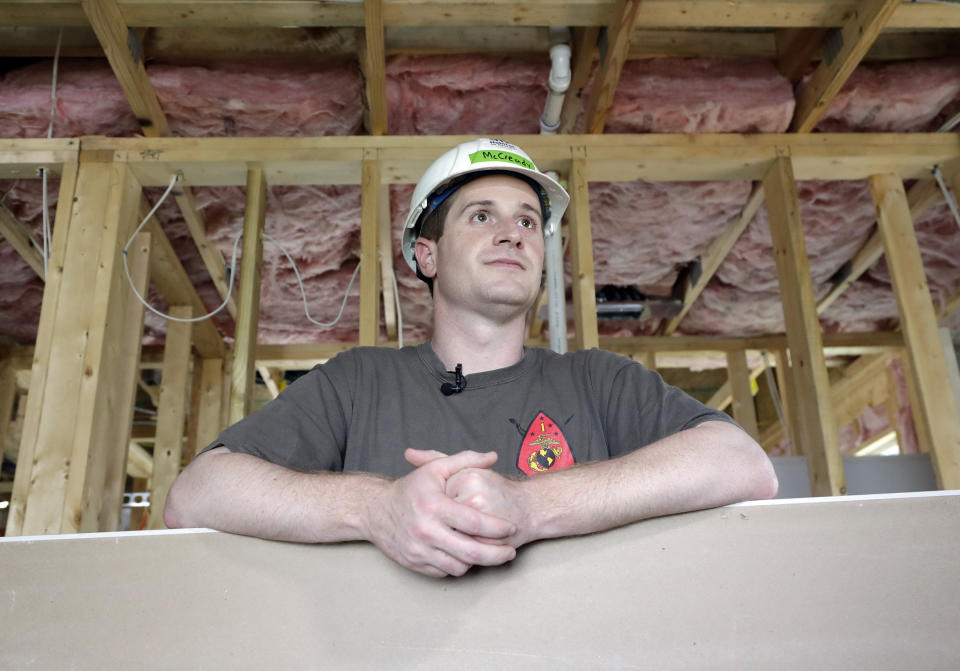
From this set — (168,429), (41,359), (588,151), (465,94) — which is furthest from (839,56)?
(168,429)

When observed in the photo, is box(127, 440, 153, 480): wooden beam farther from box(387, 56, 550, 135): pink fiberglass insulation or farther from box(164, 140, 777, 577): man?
box(164, 140, 777, 577): man

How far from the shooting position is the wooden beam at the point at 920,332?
2.62 metres

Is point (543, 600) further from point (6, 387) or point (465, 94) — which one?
point (6, 387)

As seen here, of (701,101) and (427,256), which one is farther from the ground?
(701,101)

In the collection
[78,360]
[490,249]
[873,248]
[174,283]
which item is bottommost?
[490,249]

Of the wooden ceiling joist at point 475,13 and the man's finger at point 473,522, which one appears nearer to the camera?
the man's finger at point 473,522

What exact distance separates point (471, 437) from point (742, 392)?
13.2 feet

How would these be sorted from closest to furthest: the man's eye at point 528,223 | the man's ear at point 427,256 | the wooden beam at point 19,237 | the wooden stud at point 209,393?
the man's eye at point 528,223
the man's ear at point 427,256
the wooden beam at point 19,237
the wooden stud at point 209,393

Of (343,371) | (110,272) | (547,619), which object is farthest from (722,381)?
(547,619)

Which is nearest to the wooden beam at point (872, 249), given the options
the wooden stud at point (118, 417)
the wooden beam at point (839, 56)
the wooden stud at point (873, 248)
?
the wooden stud at point (873, 248)

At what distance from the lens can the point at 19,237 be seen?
11.7ft

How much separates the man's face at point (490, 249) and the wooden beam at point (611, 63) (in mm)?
977

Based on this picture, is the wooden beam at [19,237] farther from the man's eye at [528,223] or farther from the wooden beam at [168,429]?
the man's eye at [528,223]

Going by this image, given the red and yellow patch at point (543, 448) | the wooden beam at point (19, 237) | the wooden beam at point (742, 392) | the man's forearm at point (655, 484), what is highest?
the wooden beam at point (19, 237)
